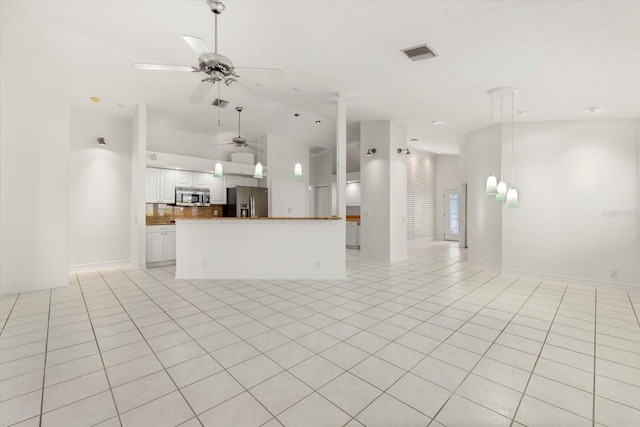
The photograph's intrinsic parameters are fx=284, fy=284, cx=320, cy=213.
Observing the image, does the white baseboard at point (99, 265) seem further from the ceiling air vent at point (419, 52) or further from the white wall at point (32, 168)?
the ceiling air vent at point (419, 52)

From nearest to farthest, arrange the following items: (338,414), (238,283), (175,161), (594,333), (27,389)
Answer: (338,414) → (27,389) → (594,333) → (238,283) → (175,161)

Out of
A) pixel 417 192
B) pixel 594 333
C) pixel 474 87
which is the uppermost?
pixel 474 87

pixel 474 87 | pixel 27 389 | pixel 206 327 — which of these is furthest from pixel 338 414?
pixel 474 87

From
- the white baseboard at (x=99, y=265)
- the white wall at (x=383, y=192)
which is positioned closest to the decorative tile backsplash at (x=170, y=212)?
the white baseboard at (x=99, y=265)

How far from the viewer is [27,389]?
2.09m

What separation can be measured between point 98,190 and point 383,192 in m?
6.71

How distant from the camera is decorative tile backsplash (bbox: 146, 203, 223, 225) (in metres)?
7.12

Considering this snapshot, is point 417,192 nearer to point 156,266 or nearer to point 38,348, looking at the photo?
point 156,266

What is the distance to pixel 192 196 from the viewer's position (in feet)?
24.5

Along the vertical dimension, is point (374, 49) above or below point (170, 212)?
above

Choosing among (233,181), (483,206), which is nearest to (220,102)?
(233,181)

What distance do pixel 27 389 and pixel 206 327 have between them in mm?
1402

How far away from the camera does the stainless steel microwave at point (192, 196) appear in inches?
286

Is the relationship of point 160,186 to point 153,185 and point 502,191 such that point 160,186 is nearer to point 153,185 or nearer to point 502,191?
point 153,185
